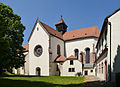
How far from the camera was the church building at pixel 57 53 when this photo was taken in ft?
80.0

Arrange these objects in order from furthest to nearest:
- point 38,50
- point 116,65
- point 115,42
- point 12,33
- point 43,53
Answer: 1. point 38,50
2. point 43,53
3. point 12,33
4. point 115,42
5. point 116,65

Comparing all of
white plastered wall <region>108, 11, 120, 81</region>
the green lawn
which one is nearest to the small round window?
the green lawn

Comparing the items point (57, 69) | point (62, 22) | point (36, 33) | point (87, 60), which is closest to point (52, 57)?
point (57, 69)

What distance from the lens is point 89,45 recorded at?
1096 inches

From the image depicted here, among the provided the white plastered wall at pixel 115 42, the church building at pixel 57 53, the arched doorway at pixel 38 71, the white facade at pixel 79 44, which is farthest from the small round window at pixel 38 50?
the white plastered wall at pixel 115 42

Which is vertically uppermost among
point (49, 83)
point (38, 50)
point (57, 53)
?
point (38, 50)

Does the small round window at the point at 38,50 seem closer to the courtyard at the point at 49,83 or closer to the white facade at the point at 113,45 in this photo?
the courtyard at the point at 49,83

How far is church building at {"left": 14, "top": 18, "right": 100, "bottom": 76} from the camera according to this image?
80.0 ft

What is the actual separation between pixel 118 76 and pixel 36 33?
24.1 m

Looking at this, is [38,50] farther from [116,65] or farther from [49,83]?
[116,65]

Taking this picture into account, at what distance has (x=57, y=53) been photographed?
92.1ft

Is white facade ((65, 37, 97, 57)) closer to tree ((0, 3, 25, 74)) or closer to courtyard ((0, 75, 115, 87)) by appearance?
tree ((0, 3, 25, 74))

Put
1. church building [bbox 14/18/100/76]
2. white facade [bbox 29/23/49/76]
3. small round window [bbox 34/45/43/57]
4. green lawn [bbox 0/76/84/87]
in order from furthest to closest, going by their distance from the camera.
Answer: small round window [bbox 34/45/43/57] < white facade [bbox 29/23/49/76] < church building [bbox 14/18/100/76] < green lawn [bbox 0/76/84/87]

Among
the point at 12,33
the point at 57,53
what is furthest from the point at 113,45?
the point at 57,53
